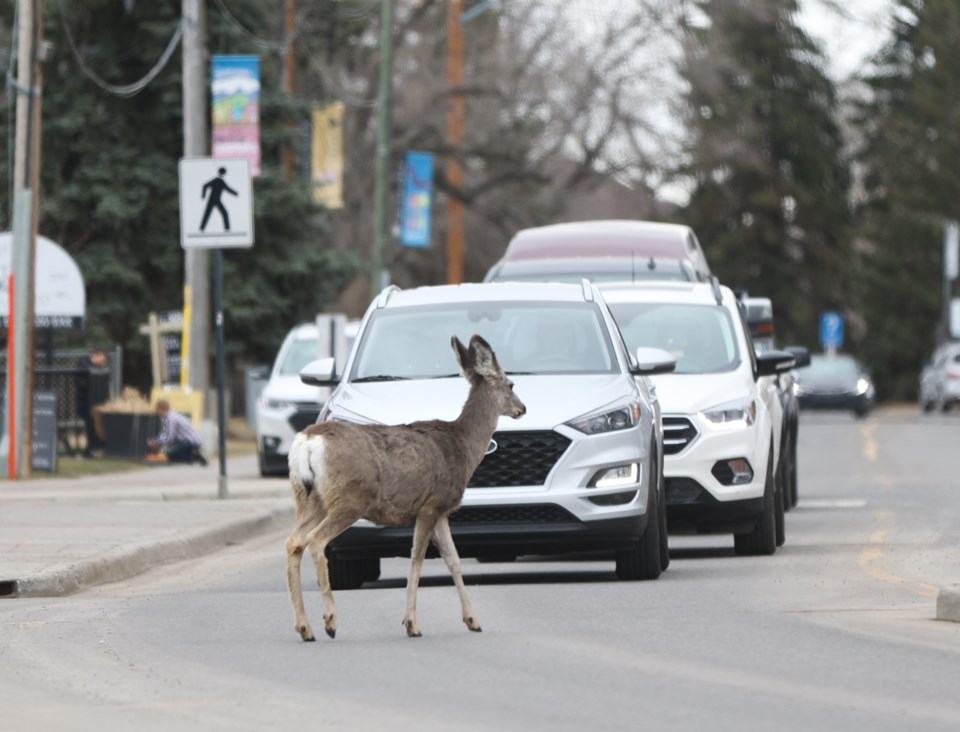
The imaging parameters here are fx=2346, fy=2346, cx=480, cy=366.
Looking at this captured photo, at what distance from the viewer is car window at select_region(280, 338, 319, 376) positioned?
29328 millimetres

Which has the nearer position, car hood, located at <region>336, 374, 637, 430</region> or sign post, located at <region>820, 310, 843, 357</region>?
car hood, located at <region>336, 374, 637, 430</region>

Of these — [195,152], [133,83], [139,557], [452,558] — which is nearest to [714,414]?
[139,557]

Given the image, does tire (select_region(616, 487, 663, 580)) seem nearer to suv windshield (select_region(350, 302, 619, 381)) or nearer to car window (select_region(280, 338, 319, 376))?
suv windshield (select_region(350, 302, 619, 381))

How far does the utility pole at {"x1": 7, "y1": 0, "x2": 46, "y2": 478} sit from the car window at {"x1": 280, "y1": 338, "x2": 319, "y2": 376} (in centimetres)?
395

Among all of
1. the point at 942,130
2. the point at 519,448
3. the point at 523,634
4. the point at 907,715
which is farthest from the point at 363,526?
the point at 942,130

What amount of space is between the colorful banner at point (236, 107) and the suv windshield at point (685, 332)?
14212 mm

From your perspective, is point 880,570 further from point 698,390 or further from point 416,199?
point 416,199

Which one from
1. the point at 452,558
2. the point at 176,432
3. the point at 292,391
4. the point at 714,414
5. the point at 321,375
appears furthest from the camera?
the point at 176,432

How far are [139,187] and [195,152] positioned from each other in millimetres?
9913

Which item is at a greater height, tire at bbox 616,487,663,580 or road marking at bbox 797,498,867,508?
tire at bbox 616,487,663,580

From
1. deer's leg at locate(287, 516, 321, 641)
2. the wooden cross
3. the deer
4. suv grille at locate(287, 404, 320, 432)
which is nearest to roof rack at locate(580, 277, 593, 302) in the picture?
the deer

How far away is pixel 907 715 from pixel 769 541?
291 inches

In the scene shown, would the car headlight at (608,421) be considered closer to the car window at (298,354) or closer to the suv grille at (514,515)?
the suv grille at (514,515)

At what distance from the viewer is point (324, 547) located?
10.9 metres
